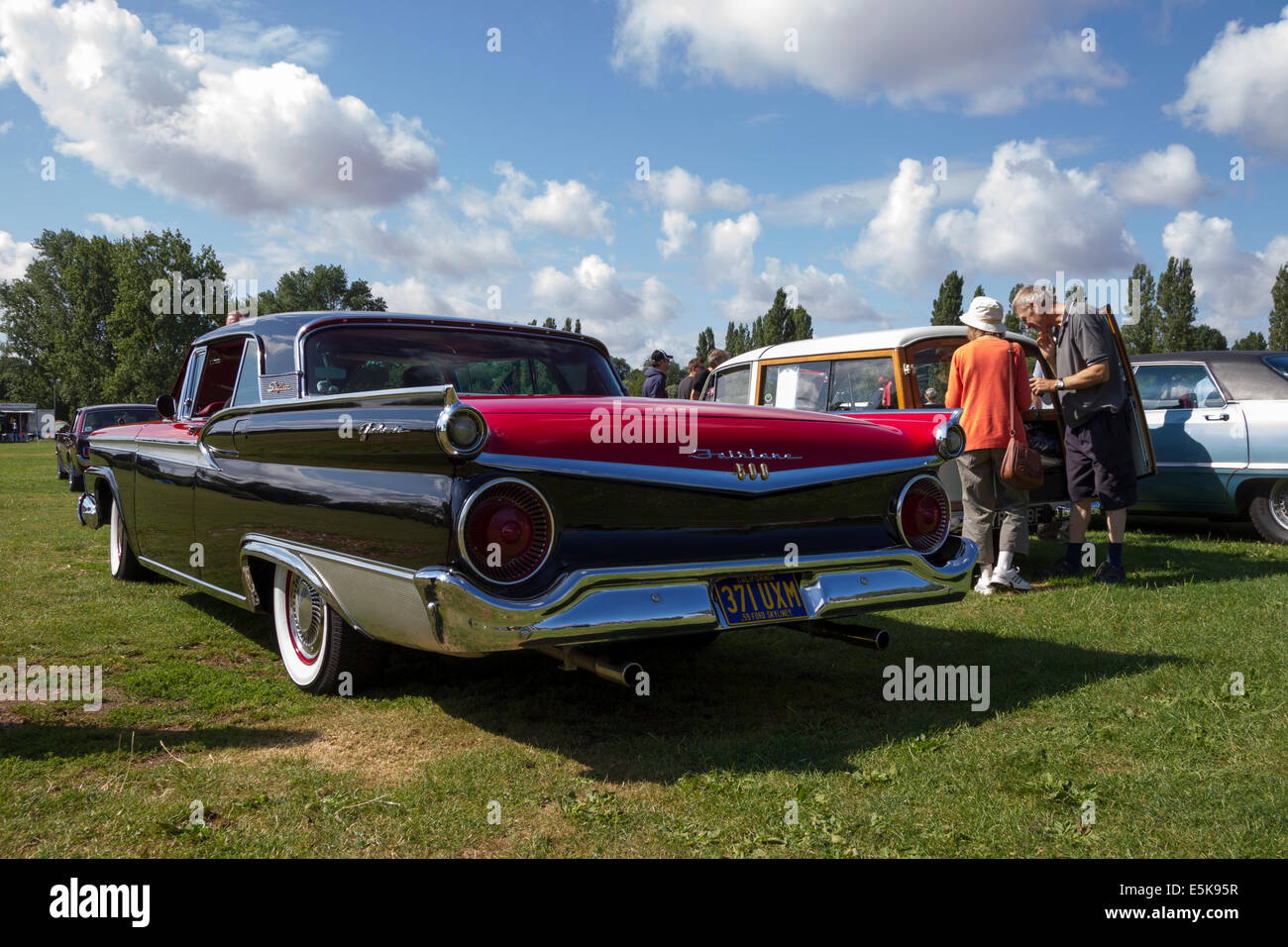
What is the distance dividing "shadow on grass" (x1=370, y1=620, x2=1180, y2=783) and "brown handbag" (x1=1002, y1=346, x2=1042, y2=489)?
4.15 ft

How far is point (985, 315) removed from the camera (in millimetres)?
6164

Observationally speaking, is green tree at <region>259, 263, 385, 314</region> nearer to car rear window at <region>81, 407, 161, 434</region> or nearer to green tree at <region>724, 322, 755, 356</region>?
green tree at <region>724, 322, 755, 356</region>

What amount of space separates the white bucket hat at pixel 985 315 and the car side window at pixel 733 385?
249 cm

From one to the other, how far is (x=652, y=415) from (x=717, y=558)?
0.55 m

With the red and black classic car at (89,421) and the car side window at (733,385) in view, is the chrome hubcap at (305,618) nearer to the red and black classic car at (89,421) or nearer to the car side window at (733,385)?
the car side window at (733,385)

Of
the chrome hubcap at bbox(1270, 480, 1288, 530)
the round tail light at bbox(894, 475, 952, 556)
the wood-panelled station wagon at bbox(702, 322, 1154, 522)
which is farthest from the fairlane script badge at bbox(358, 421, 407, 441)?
the chrome hubcap at bbox(1270, 480, 1288, 530)

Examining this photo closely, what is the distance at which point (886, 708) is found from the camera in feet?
12.8

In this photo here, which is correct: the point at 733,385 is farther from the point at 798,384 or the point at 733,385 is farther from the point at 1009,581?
the point at 1009,581

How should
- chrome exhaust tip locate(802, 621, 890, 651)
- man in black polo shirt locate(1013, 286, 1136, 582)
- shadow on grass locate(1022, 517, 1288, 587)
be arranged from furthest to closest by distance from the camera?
shadow on grass locate(1022, 517, 1288, 587), man in black polo shirt locate(1013, 286, 1136, 582), chrome exhaust tip locate(802, 621, 890, 651)

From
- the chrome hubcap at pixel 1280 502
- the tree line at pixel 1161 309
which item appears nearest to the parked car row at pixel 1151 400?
the chrome hubcap at pixel 1280 502

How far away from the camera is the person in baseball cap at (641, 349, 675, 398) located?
11.0m

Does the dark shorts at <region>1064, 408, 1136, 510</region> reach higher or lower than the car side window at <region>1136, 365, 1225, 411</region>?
lower
